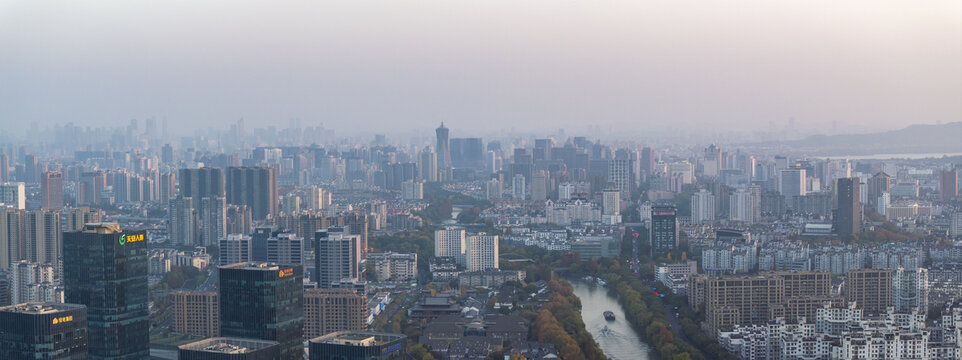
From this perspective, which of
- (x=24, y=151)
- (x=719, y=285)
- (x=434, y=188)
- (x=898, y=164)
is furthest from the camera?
(x=434, y=188)

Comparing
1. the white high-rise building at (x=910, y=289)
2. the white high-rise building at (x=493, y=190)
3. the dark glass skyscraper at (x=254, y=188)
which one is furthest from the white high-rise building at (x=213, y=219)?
the white high-rise building at (x=493, y=190)

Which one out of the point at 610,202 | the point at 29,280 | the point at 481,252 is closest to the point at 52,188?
the point at 481,252

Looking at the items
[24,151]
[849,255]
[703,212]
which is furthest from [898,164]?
[24,151]

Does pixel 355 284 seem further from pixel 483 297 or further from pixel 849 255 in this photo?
pixel 849 255

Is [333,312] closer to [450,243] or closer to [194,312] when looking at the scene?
[194,312]

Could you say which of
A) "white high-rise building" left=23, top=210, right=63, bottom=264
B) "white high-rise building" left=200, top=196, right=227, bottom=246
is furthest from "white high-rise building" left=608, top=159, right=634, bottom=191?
"white high-rise building" left=23, top=210, right=63, bottom=264

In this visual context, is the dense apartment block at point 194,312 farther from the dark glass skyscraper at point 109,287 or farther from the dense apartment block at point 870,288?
the dense apartment block at point 870,288
